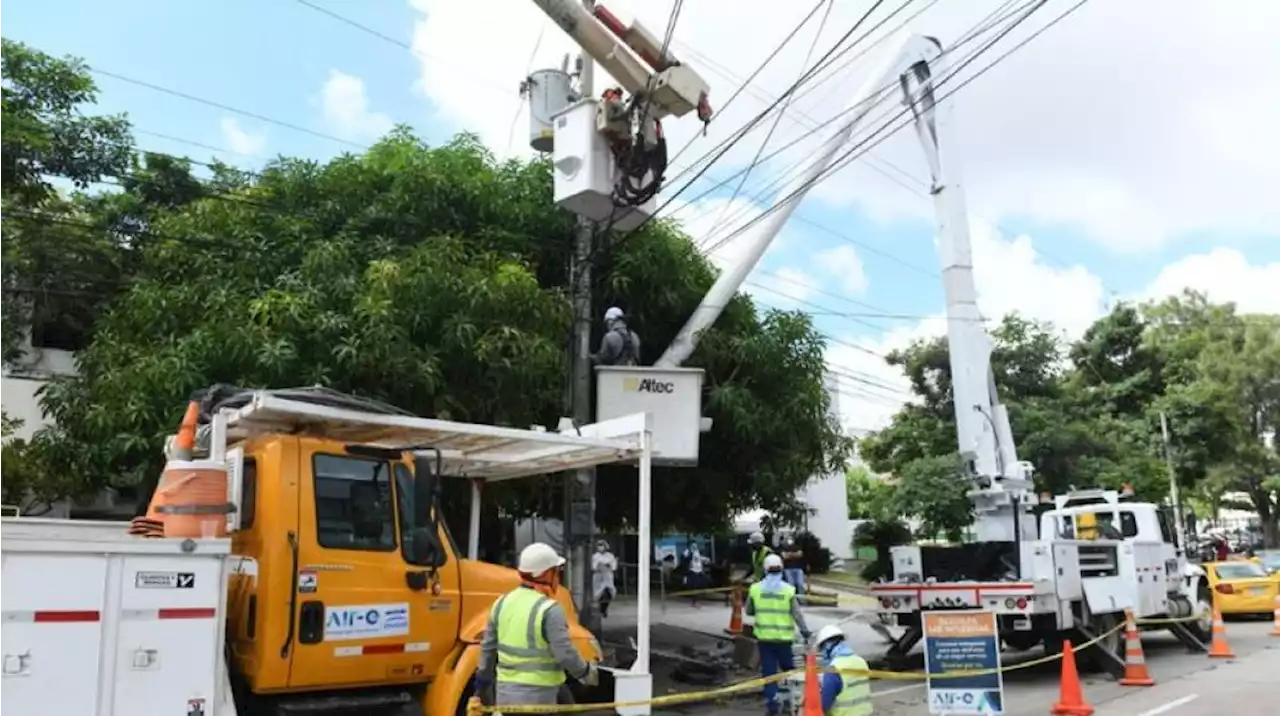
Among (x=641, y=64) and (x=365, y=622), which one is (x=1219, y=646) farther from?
(x=365, y=622)

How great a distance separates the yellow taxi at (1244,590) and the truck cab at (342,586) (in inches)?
719

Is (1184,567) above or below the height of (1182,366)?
below

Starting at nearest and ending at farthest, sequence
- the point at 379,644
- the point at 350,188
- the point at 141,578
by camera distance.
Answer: the point at 141,578 → the point at 379,644 → the point at 350,188

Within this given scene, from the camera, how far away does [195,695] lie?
5.27 meters

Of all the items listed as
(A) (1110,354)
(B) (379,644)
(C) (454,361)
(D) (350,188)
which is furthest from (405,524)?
(A) (1110,354)

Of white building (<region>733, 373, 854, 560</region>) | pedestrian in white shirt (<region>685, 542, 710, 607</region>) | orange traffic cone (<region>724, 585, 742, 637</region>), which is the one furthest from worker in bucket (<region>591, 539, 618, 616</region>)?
white building (<region>733, 373, 854, 560</region>)

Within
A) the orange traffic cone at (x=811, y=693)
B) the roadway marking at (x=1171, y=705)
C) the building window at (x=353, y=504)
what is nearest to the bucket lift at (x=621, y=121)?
the building window at (x=353, y=504)

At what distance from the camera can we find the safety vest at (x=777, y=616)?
9875mm

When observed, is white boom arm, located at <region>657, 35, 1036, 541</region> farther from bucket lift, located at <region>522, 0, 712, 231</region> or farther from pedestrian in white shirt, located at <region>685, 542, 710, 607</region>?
pedestrian in white shirt, located at <region>685, 542, 710, 607</region>

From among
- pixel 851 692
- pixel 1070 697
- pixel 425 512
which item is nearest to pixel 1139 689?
pixel 1070 697

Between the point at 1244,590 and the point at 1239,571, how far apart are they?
75 centimetres

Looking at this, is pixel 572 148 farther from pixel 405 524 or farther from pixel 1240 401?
pixel 1240 401

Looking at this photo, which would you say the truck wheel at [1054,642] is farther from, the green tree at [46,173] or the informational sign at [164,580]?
the green tree at [46,173]

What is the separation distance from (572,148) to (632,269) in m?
2.41
